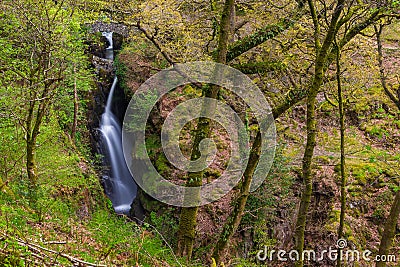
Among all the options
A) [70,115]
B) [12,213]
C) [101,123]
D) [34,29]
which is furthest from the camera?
[101,123]

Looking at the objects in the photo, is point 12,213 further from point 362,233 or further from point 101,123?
point 101,123

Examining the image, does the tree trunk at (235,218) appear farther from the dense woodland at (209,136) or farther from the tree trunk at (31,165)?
the tree trunk at (31,165)

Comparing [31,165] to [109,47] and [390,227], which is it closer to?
[390,227]

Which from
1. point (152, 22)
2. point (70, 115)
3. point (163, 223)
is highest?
point (152, 22)

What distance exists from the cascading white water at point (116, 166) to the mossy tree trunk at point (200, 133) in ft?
20.7

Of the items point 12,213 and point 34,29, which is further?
point 34,29

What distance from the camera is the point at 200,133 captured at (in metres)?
6.38

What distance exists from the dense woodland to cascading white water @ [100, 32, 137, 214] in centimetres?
53

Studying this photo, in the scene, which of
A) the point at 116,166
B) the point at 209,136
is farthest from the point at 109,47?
the point at 209,136

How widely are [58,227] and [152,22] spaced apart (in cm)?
673

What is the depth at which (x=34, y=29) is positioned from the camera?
5.64 meters

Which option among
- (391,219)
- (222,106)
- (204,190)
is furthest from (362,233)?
(222,106)

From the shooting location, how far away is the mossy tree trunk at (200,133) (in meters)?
5.97

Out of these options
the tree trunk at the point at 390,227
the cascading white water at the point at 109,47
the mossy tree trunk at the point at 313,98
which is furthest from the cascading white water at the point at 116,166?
the tree trunk at the point at 390,227
